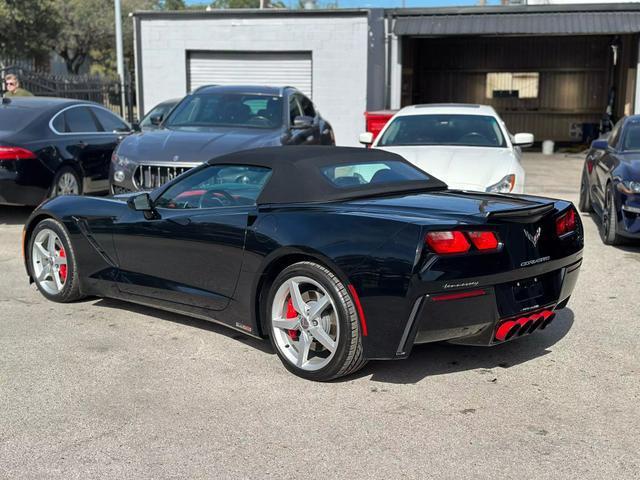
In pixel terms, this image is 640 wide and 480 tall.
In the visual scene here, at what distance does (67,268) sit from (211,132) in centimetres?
397

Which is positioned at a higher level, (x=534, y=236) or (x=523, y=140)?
(x=523, y=140)

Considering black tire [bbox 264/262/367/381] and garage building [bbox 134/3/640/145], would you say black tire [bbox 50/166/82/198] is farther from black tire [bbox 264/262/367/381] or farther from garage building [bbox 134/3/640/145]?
garage building [bbox 134/3/640/145]

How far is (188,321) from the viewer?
6.03 metres

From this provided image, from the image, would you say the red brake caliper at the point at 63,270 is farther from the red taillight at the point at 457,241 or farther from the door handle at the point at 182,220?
the red taillight at the point at 457,241

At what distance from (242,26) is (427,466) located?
1992 cm

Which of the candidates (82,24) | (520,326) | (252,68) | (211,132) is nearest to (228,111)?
(211,132)

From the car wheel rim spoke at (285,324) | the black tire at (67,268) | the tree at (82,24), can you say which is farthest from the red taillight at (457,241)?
the tree at (82,24)

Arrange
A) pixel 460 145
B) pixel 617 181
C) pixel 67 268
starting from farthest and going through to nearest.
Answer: pixel 460 145
pixel 617 181
pixel 67 268

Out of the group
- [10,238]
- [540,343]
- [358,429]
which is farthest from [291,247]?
[10,238]

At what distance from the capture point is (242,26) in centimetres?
2214

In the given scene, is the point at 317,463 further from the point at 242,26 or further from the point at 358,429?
the point at 242,26

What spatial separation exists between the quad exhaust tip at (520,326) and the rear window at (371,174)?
134 cm

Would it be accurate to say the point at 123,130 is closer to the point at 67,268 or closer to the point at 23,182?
the point at 23,182

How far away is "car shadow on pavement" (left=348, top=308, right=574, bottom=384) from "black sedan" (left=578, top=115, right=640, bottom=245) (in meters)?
3.31
